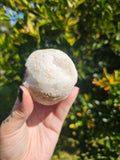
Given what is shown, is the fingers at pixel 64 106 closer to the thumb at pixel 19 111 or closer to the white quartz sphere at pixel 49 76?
the white quartz sphere at pixel 49 76

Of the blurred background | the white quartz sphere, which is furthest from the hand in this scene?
the blurred background

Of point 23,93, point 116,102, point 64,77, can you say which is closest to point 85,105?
point 116,102

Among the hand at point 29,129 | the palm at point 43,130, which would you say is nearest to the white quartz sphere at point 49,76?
the hand at point 29,129

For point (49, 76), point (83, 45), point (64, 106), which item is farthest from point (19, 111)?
point (83, 45)

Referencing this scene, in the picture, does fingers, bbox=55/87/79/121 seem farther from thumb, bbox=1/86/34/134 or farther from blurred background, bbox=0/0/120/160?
thumb, bbox=1/86/34/134

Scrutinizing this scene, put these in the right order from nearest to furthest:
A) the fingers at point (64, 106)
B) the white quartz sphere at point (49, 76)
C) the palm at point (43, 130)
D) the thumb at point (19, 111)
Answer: the thumb at point (19, 111) → the white quartz sphere at point (49, 76) → the palm at point (43, 130) → the fingers at point (64, 106)
